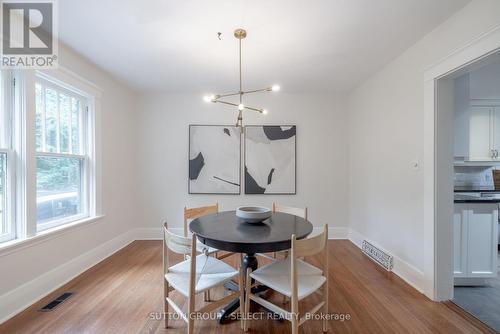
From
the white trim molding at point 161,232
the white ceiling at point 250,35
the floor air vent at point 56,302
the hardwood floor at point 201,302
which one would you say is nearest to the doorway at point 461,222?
the hardwood floor at point 201,302

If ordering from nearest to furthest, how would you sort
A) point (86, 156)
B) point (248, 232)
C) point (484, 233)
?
point (248, 232)
point (484, 233)
point (86, 156)

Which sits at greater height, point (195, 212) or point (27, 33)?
point (27, 33)

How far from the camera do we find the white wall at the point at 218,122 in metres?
3.83

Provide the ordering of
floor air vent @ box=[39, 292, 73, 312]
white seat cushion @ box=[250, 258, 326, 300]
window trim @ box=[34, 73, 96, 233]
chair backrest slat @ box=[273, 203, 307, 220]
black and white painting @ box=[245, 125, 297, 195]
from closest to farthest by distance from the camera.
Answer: white seat cushion @ box=[250, 258, 326, 300]
floor air vent @ box=[39, 292, 73, 312]
chair backrest slat @ box=[273, 203, 307, 220]
window trim @ box=[34, 73, 96, 233]
black and white painting @ box=[245, 125, 297, 195]

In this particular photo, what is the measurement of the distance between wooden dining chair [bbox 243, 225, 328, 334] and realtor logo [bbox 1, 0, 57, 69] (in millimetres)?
2695

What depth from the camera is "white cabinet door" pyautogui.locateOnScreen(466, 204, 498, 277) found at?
2277mm

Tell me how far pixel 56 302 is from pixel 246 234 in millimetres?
1944

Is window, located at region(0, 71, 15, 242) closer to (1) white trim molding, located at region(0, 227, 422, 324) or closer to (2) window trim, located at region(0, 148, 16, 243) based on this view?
(2) window trim, located at region(0, 148, 16, 243)

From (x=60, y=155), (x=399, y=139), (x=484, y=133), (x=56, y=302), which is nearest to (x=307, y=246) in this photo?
(x=399, y=139)

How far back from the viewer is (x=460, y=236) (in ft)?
7.54

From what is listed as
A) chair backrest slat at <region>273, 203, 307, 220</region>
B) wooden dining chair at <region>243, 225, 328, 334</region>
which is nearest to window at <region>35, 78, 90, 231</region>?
wooden dining chair at <region>243, 225, 328, 334</region>

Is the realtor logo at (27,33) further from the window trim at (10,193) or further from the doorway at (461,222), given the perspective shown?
the doorway at (461,222)

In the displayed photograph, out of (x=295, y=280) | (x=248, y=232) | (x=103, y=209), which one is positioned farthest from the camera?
(x=103, y=209)

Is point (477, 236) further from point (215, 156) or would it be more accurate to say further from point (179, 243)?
point (215, 156)
